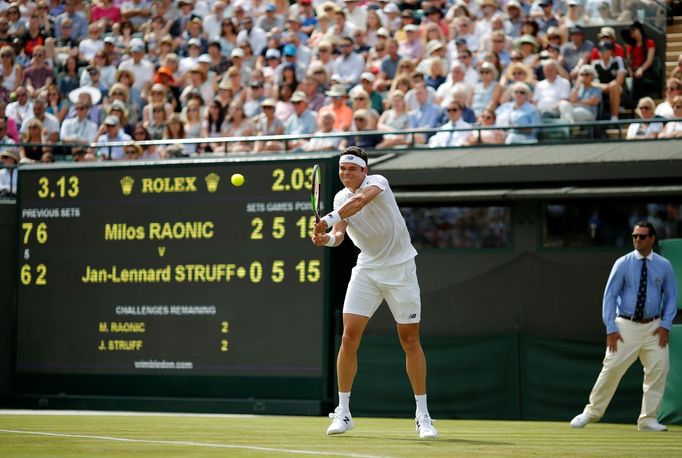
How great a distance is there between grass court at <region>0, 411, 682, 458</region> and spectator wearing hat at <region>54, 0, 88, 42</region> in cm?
1233

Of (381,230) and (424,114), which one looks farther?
(424,114)

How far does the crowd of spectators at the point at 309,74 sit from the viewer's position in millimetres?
17156

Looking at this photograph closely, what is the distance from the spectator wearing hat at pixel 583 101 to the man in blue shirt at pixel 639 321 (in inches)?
161

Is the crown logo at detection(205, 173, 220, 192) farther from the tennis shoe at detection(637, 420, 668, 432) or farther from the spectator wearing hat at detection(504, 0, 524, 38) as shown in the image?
the spectator wearing hat at detection(504, 0, 524, 38)

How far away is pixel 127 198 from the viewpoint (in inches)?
625

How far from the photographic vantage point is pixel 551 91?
56.1ft

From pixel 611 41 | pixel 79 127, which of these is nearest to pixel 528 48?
pixel 611 41

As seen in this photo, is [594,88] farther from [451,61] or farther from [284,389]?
[284,389]

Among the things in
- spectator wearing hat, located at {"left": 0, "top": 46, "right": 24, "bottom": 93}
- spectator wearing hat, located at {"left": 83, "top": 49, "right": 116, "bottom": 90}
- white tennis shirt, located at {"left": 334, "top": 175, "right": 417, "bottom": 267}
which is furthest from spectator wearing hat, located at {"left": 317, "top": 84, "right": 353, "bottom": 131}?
white tennis shirt, located at {"left": 334, "top": 175, "right": 417, "bottom": 267}

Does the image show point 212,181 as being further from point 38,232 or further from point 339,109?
point 339,109

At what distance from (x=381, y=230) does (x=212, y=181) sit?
5.42 metres

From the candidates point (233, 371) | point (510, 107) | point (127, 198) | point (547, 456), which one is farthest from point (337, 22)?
point (547, 456)

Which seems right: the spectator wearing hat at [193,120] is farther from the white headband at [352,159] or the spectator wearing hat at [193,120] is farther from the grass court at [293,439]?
the white headband at [352,159]

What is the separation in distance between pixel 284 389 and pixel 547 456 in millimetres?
6828
